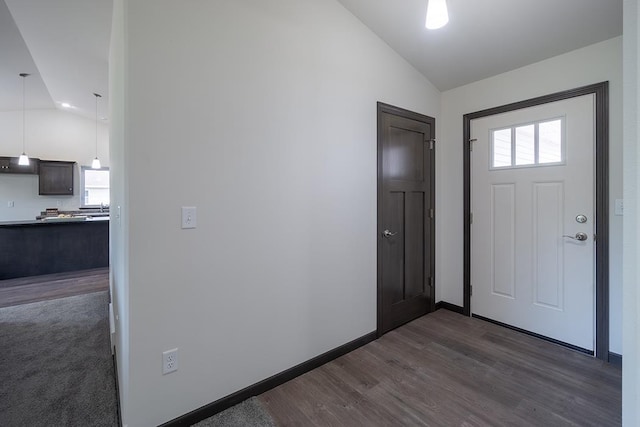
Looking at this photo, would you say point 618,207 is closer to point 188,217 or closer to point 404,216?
point 404,216

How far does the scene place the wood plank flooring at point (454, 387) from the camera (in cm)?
166

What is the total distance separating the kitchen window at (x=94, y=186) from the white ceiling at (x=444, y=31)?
3984 mm

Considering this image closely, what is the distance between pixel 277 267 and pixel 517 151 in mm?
2539

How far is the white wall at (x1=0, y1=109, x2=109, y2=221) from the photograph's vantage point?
6.38 meters

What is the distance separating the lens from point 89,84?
456 cm

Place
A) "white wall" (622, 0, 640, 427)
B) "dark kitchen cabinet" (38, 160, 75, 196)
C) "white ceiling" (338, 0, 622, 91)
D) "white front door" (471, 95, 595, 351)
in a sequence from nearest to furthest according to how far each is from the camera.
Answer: "white wall" (622, 0, 640, 427) → "white ceiling" (338, 0, 622, 91) → "white front door" (471, 95, 595, 351) → "dark kitchen cabinet" (38, 160, 75, 196)

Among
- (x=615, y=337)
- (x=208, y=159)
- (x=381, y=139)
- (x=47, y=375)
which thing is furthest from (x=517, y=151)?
(x=47, y=375)

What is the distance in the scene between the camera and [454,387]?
1924 mm

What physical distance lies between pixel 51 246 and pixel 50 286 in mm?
1032

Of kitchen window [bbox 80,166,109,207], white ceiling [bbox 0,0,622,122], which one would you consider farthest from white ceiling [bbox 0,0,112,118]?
kitchen window [bbox 80,166,109,207]

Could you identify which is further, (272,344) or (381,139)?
(381,139)

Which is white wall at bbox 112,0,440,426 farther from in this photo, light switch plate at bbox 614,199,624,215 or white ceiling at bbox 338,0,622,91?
light switch plate at bbox 614,199,624,215

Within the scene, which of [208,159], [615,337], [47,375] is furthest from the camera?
[615,337]

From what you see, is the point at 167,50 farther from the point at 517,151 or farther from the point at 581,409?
the point at 581,409
